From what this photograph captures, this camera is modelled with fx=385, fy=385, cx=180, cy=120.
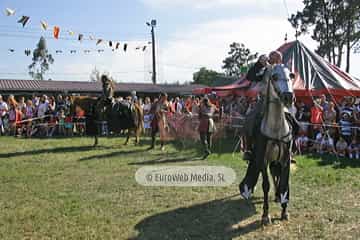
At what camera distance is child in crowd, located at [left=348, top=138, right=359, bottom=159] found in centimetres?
1145

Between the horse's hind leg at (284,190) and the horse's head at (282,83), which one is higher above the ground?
the horse's head at (282,83)

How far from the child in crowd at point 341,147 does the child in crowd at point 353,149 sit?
0.17 m

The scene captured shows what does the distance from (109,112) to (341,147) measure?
7.81 meters

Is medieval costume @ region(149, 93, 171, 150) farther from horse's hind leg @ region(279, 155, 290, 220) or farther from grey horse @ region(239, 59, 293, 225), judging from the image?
horse's hind leg @ region(279, 155, 290, 220)

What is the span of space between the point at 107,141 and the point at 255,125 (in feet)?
32.4

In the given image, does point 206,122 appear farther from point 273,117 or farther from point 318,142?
point 273,117

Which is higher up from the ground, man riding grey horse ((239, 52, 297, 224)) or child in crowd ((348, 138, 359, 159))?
man riding grey horse ((239, 52, 297, 224))

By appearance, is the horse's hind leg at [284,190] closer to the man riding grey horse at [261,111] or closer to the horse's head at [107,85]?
the man riding grey horse at [261,111]

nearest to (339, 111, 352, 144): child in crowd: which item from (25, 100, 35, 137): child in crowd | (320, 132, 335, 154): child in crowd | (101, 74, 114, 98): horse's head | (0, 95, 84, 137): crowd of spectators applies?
(320, 132, 335, 154): child in crowd

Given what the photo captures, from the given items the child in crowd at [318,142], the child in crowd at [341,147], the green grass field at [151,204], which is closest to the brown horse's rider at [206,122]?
the green grass field at [151,204]

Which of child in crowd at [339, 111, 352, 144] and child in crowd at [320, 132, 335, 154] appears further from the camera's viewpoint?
child in crowd at [320, 132, 335, 154]

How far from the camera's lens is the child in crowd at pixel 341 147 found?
11750 mm

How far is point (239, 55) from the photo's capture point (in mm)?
68250

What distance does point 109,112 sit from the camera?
1377 centimetres
